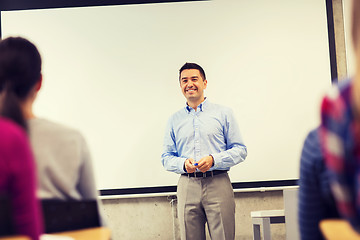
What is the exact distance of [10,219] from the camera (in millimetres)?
966

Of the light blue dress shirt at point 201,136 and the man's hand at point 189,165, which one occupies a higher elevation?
the light blue dress shirt at point 201,136

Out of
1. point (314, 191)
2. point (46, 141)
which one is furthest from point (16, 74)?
point (314, 191)

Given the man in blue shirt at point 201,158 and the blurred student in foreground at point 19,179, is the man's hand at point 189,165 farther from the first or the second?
the blurred student in foreground at point 19,179

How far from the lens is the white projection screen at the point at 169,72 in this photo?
13.6 feet

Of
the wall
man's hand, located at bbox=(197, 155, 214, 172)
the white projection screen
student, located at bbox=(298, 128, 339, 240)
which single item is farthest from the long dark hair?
the wall

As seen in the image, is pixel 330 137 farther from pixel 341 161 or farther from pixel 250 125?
pixel 250 125

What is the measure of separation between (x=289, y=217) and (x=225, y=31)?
6.54 ft

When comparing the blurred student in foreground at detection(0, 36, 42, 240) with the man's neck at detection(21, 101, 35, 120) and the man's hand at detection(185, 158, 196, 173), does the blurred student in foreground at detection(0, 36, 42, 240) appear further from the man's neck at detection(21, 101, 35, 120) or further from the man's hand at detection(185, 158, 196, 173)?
the man's hand at detection(185, 158, 196, 173)

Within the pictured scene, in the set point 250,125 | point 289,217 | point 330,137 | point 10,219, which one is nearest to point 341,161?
point 330,137

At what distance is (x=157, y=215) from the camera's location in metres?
4.16

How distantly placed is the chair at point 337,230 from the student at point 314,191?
25mm

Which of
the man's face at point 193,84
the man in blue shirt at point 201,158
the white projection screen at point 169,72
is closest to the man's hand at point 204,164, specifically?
the man in blue shirt at point 201,158

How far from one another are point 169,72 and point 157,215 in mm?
1421

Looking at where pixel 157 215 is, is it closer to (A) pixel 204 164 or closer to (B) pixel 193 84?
(A) pixel 204 164
